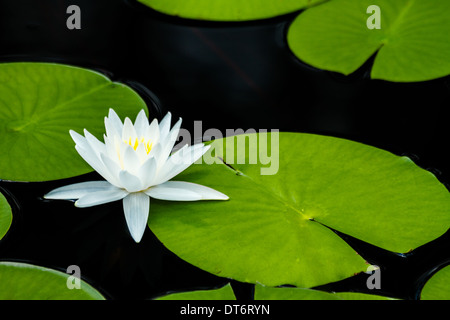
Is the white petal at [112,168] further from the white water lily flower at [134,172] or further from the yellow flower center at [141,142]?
the yellow flower center at [141,142]

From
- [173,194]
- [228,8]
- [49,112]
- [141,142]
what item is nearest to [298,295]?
[173,194]

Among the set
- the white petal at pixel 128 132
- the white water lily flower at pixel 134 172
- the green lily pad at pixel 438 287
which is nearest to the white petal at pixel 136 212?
the white water lily flower at pixel 134 172

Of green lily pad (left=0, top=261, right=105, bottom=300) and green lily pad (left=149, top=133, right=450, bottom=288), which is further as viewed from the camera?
green lily pad (left=149, top=133, right=450, bottom=288)

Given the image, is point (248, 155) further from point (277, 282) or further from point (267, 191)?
point (277, 282)

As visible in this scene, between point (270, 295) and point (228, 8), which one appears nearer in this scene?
point (270, 295)

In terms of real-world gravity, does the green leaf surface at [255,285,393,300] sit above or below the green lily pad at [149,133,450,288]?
below

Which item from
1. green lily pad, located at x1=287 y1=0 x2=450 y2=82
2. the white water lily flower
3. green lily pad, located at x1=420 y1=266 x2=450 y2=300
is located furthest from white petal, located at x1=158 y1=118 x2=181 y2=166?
green lily pad, located at x1=287 y1=0 x2=450 y2=82

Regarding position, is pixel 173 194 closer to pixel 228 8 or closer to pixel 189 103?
pixel 189 103

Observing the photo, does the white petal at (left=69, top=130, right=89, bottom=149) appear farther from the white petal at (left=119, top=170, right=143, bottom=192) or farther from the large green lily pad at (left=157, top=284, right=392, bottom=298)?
the large green lily pad at (left=157, top=284, right=392, bottom=298)
